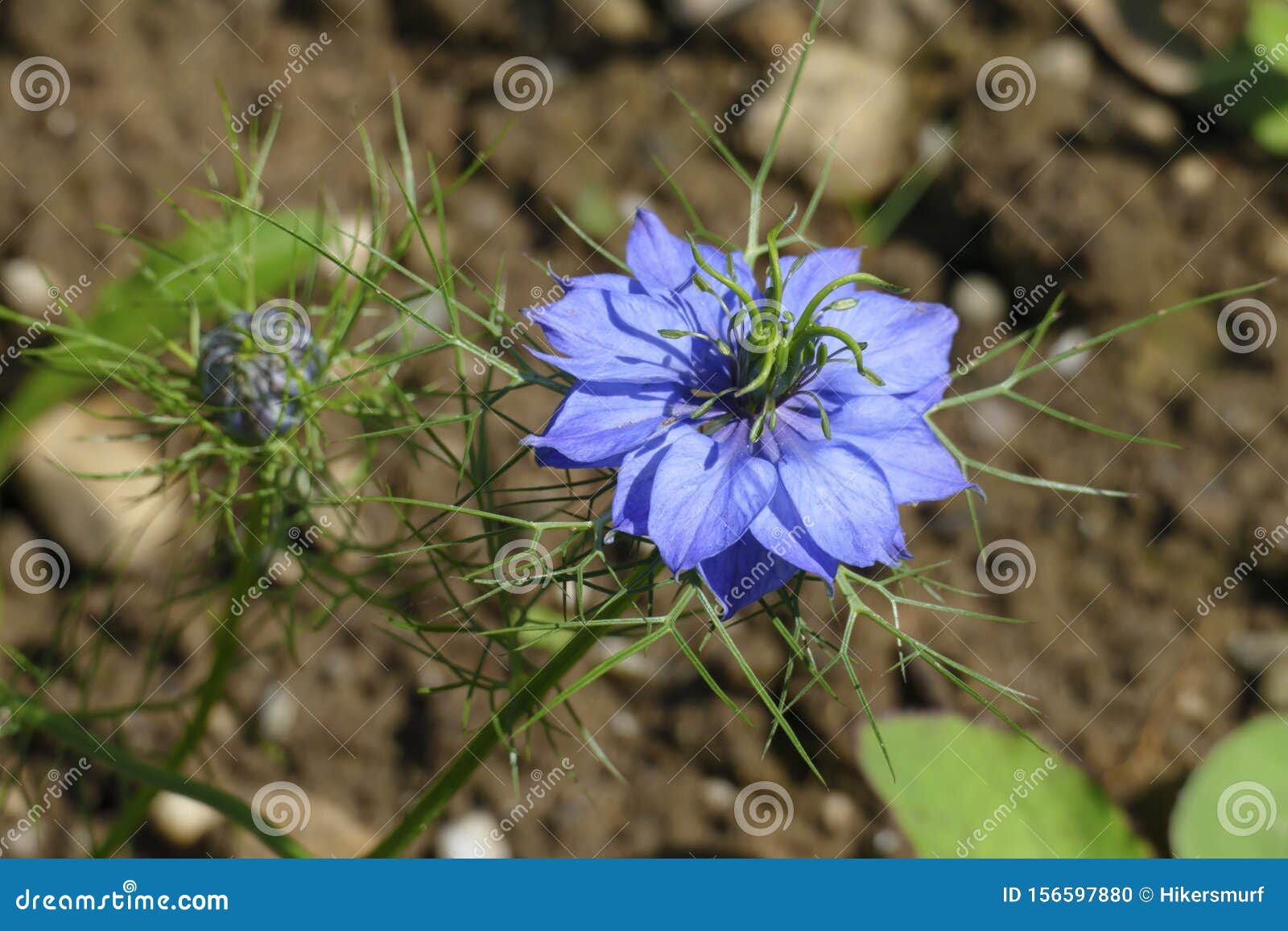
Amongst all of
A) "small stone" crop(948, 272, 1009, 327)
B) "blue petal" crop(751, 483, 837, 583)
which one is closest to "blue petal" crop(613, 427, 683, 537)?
"blue petal" crop(751, 483, 837, 583)

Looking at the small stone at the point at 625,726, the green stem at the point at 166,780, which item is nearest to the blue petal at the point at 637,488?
the green stem at the point at 166,780

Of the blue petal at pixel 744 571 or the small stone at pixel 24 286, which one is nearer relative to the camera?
the blue petal at pixel 744 571

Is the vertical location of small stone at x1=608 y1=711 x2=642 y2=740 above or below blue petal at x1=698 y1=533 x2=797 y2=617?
below

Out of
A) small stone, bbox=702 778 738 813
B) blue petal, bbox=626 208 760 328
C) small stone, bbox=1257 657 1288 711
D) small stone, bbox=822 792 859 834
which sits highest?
small stone, bbox=1257 657 1288 711

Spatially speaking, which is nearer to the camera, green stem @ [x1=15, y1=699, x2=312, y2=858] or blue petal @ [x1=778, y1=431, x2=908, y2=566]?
blue petal @ [x1=778, y1=431, x2=908, y2=566]

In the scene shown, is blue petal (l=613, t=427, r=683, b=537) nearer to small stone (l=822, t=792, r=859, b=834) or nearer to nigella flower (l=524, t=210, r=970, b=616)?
nigella flower (l=524, t=210, r=970, b=616)

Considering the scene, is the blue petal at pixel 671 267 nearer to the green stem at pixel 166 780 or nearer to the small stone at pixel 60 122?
the green stem at pixel 166 780

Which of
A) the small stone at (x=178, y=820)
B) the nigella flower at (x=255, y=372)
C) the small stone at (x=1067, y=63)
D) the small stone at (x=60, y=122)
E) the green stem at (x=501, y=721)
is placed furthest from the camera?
the small stone at (x=1067, y=63)
